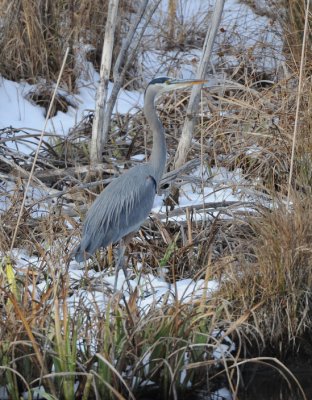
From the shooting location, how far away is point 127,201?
4.92 meters

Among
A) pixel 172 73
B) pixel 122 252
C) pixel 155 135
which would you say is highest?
pixel 172 73

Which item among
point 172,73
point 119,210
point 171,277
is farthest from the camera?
point 172,73

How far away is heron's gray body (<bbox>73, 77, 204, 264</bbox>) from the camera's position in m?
4.83

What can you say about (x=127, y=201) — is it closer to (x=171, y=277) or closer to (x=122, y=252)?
(x=122, y=252)

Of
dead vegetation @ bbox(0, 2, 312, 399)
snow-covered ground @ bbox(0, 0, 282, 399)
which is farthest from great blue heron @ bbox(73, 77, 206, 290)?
snow-covered ground @ bbox(0, 0, 282, 399)

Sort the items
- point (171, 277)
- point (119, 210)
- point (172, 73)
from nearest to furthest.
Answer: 1. point (119, 210)
2. point (171, 277)
3. point (172, 73)

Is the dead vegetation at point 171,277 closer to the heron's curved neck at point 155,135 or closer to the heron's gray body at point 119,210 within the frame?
the heron's gray body at point 119,210

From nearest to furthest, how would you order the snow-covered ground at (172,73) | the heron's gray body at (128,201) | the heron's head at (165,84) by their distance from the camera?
the heron's gray body at (128,201) → the heron's head at (165,84) → the snow-covered ground at (172,73)

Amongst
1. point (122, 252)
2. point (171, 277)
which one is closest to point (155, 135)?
point (122, 252)

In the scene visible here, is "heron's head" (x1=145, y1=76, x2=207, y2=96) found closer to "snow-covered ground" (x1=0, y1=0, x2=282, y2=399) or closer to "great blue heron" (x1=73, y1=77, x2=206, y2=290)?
"great blue heron" (x1=73, y1=77, x2=206, y2=290)

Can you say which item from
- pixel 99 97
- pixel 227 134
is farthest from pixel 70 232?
pixel 227 134

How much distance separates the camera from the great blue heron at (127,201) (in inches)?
190

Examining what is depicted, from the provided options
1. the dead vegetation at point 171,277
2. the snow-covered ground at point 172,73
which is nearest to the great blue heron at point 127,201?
the dead vegetation at point 171,277

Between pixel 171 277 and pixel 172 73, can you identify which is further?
pixel 172 73
